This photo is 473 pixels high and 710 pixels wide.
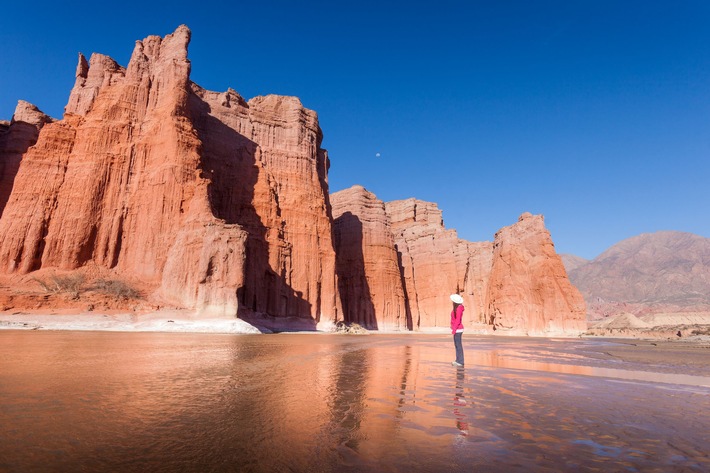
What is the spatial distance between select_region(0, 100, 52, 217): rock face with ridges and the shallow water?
53.8 m

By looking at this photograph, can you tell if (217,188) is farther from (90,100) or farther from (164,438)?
(164,438)

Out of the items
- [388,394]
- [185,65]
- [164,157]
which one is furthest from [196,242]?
[388,394]

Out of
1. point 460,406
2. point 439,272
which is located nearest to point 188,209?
point 460,406

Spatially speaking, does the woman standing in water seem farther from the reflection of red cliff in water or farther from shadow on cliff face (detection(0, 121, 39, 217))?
shadow on cliff face (detection(0, 121, 39, 217))

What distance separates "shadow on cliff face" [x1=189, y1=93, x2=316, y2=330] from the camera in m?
51.6

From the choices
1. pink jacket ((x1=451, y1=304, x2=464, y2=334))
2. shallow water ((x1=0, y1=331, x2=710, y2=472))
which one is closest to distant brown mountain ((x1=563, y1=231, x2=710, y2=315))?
pink jacket ((x1=451, y1=304, x2=464, y2=334))

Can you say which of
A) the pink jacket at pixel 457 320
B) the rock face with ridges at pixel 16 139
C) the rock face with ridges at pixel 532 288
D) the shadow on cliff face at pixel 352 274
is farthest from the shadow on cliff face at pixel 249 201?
the pink jacket at pixel 457 320

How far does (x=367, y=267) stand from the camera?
81.0 metres

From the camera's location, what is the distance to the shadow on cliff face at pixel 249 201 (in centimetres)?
5156

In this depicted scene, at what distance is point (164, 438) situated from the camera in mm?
3562

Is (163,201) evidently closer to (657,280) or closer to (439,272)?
(439,272)

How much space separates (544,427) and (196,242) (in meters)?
38.9

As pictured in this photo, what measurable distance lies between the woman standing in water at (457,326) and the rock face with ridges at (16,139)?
55668mm

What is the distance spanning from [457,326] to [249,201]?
157ft
